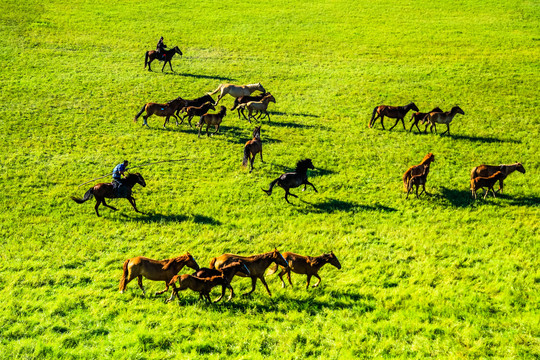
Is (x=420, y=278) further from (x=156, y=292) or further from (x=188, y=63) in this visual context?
(x=188, y=63)

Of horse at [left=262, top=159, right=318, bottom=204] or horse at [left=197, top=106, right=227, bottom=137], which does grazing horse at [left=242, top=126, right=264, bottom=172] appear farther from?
horse at [left=197, top=106, right=227, bottom=137]

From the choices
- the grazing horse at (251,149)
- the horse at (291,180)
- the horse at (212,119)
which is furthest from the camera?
the horse at (212,119)

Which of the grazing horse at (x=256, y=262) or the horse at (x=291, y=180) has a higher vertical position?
the horse at (x=291, y=180)

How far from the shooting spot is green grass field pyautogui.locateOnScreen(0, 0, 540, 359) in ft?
30.0

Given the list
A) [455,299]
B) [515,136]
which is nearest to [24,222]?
[455,299]

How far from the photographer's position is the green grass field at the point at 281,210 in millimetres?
9141

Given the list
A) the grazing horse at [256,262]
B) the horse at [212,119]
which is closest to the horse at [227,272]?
the grazing horse at [256,262]

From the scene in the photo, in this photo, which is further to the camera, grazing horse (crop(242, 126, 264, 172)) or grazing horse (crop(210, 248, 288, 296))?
grazing horse (crop(242, 126, 264, 172))

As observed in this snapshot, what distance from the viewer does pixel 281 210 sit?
1527cm

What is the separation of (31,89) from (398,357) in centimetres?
3161

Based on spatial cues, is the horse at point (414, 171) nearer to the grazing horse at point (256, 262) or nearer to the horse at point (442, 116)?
the horse at point (442, 116)

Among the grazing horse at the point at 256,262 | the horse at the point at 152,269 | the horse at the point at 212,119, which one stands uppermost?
the horse at the point at 212,119

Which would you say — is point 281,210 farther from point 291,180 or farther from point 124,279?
point 124,279

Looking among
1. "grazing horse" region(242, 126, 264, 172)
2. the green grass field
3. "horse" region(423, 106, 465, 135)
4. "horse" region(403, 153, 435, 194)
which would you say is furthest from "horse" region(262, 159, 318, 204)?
"horse" region(423, 106, 465, 135)
